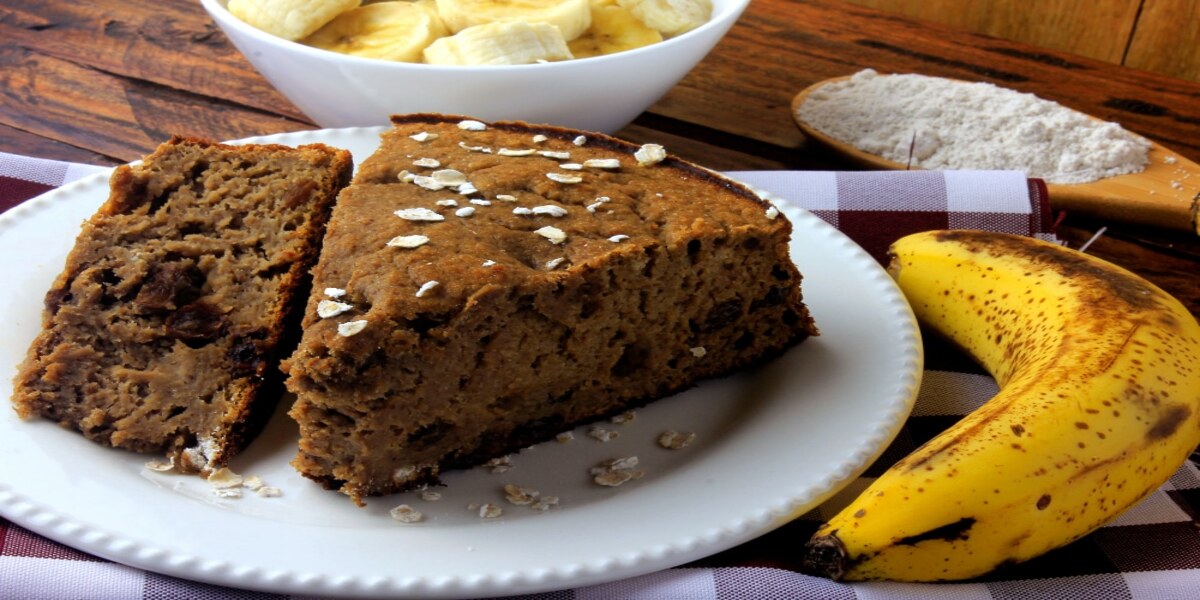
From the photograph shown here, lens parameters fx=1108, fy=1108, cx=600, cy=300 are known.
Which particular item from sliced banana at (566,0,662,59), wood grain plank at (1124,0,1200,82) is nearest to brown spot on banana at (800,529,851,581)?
sliced banana at (566,0,662,59)

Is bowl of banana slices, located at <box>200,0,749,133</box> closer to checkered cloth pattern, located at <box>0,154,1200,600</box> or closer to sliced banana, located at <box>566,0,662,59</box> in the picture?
sliced banana, located at <box>566,0,662,59</box>

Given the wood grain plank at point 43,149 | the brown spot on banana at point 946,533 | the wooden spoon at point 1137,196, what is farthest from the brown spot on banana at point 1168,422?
the wood grain plank at point 43,149

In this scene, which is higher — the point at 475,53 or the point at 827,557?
the point at 475,53

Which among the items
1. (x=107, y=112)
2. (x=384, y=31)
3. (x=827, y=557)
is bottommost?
(x=107, y=112)

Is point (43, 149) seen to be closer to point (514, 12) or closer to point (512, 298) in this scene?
point (514, 12)

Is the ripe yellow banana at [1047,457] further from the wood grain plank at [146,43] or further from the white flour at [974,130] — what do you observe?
the wood grain plank at [146,43]

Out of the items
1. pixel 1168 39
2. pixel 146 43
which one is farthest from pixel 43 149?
pixel 1168 39

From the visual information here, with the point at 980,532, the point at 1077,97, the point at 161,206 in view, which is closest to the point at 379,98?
the point at 161,206

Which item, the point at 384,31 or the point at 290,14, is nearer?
the point at 290,14
